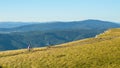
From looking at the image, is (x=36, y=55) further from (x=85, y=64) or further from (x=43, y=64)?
(x=85, y=64)

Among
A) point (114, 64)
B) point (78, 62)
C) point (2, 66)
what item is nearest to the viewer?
point (114, 64)

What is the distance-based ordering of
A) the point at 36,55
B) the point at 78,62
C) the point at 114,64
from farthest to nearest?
the point at 36,55
the point at 78,62
the point at 114,64

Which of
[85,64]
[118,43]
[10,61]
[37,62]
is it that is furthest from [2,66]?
[118,43]

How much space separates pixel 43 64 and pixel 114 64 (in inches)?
668

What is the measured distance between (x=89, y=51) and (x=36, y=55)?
14.4 metres

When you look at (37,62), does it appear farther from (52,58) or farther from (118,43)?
(118,43)

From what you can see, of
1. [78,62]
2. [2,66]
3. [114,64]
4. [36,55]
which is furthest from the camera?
[36,55]

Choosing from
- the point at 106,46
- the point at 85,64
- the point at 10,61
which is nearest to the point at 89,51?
the point at 106,46

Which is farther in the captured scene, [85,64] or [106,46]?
[106,46]

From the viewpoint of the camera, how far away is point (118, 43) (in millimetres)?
80750

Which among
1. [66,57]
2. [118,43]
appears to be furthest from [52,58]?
[118,43]

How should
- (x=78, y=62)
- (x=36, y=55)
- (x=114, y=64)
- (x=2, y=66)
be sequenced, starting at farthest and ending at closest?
(x=36, y=55), (x=2, y=66), (x=78, y=62), (x=114, y=64)

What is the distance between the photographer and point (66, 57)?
71.9m

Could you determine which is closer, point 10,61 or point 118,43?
point 10,61
